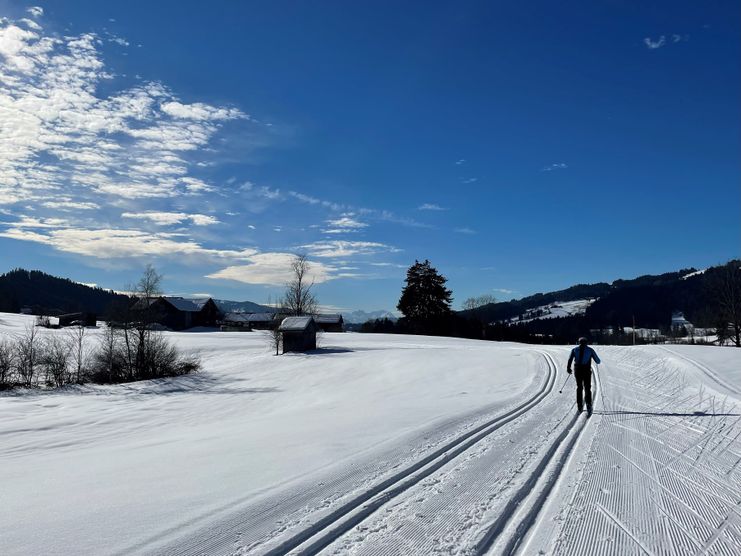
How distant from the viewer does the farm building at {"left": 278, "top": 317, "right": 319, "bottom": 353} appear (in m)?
42.2

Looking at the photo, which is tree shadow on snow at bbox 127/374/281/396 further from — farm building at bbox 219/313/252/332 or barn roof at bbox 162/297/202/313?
farm building at bbox 219/313/252/332

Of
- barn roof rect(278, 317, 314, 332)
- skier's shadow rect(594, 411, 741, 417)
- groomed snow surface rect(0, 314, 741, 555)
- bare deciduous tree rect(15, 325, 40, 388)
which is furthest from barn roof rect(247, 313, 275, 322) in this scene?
skier's shadow rect(594, 411, 741, 417)

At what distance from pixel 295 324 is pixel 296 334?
2.98ft

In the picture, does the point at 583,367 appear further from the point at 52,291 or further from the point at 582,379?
the point at 52,291

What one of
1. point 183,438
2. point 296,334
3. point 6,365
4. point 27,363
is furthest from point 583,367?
point 296,334

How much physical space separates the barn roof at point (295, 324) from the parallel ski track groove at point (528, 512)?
35.3 meters

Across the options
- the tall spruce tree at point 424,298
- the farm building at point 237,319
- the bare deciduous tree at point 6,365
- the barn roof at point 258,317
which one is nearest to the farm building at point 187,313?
the farm building at point 237,319

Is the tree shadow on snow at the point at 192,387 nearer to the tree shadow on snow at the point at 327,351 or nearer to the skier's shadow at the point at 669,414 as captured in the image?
the tree shadow on snow at the point at 327,351

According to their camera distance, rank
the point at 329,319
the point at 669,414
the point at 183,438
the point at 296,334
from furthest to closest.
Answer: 1. the point at 329,319
2. the point at 296,334
3. the point at 669,414
4. the point at 183,438

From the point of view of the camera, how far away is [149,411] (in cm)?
1881

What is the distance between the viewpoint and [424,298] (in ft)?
236

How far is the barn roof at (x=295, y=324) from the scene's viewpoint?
42.3 m

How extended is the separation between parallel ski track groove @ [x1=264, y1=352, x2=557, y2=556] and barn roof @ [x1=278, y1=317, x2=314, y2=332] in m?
33.2

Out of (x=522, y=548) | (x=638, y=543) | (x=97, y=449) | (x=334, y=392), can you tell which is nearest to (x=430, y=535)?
(x=522, y=548)
